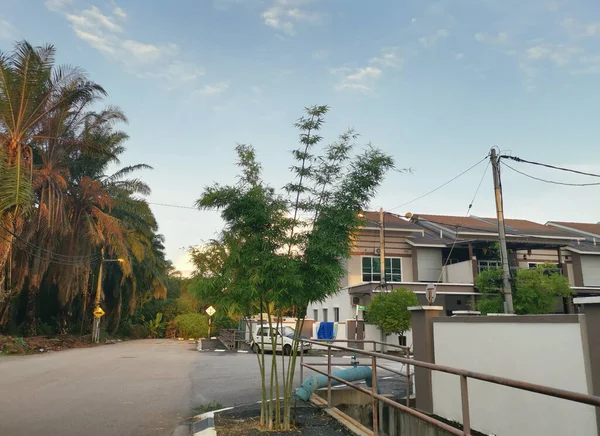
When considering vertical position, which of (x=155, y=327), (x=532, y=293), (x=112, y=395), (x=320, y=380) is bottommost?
(x=112, y=395)

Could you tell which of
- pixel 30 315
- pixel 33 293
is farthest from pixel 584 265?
pixel 30 315

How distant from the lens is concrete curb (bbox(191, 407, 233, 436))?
6605 millimetres

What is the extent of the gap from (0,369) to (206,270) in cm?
1277

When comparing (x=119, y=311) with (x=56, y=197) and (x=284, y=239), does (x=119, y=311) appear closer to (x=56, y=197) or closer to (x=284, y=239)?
(x=56, y=197)

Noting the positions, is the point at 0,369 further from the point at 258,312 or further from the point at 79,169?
the point at 79,169

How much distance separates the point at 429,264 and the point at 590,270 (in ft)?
35.3

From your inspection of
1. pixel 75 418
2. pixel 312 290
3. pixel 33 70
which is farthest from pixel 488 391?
pixel 33 70

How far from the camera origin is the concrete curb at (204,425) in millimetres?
6605

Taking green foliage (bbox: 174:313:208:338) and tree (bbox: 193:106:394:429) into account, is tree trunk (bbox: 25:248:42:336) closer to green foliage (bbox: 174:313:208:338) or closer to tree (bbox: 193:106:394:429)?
green foliage (bbox: 174:313:208:338)

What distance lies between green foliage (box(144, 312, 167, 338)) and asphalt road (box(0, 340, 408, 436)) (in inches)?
1152

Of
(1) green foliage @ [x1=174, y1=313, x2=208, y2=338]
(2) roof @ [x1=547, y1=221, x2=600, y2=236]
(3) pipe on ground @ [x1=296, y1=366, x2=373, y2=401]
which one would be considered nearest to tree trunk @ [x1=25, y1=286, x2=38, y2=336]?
(1) green foliage @ [x1=174, y1=313, x2=208, y2=338]

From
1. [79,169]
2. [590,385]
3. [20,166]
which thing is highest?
[79,169]

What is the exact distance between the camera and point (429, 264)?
32.2 m

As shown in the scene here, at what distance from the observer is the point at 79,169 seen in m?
32.1
